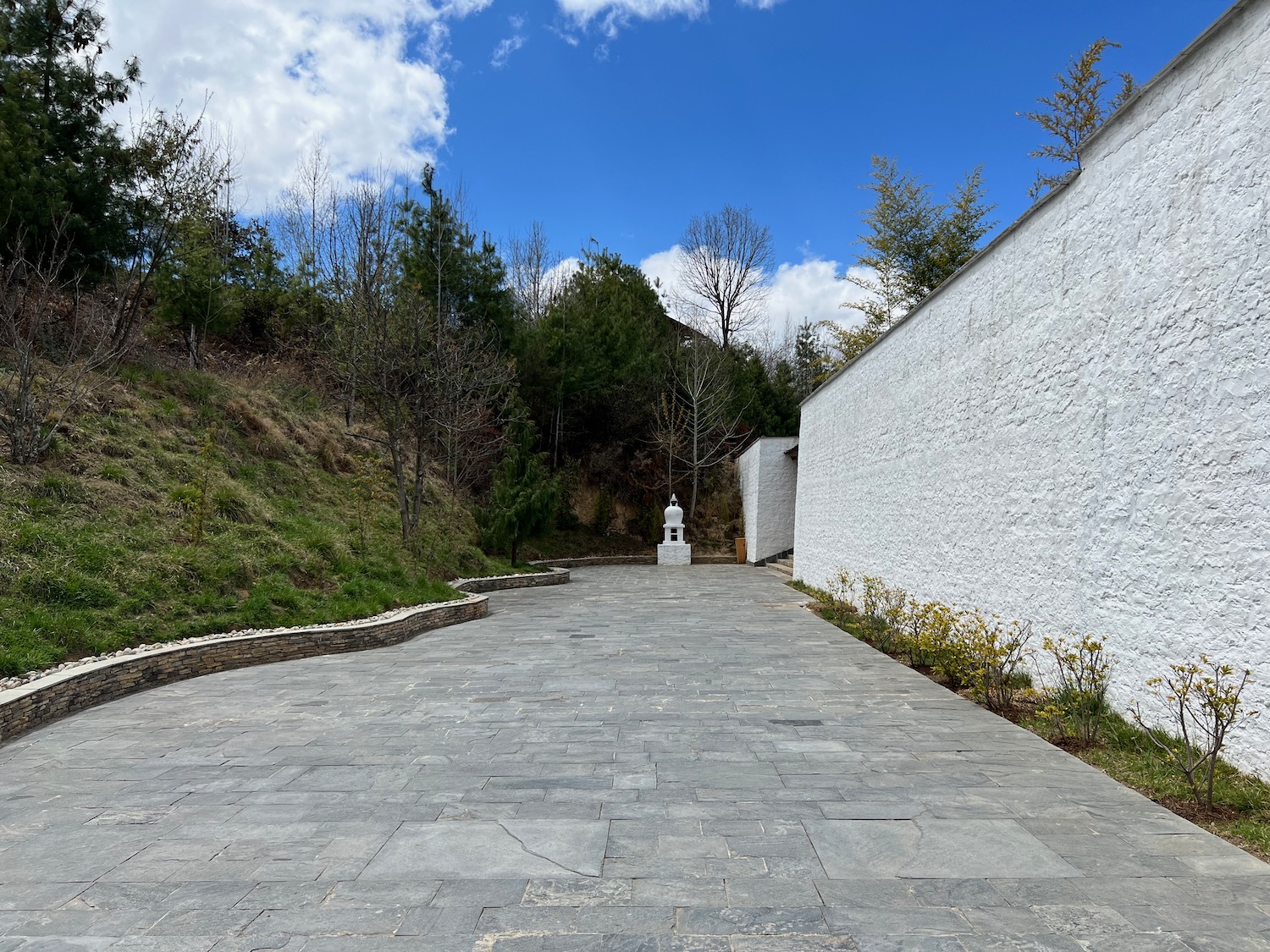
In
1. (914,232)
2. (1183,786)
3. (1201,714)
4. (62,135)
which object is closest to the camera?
(1183,786)


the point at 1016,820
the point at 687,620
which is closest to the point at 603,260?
the point at 687,620

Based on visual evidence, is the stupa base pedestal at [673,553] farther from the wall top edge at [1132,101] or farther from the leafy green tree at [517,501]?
the wall top edge at [1132,101]

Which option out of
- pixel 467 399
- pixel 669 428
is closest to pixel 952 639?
pixel 467 399

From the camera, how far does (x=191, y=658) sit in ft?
19.5

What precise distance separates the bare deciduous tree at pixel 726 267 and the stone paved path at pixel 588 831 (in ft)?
69.5

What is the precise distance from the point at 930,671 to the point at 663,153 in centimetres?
1120

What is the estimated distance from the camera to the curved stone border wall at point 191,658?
448 cm

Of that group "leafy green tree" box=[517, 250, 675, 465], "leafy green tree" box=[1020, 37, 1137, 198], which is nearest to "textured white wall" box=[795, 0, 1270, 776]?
"leafy green tree" box=[1020, 37, 1137, 198]

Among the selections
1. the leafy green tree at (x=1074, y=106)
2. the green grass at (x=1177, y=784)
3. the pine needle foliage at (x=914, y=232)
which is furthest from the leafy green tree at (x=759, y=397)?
the green grass at (x=1177, y=784)

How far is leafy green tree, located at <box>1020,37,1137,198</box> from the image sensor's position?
13.7m

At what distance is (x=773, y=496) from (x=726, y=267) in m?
9.73

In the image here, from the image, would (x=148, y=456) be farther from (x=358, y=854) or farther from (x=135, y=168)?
(x=358, y=854)

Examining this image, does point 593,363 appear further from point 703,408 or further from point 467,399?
point 467,399

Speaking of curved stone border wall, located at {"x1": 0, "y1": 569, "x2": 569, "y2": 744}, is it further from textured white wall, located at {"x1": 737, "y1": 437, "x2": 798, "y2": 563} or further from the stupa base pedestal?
textured white wall, located at {"x1": 737, "y1": 437, "x2": 798, "y2": 563}
